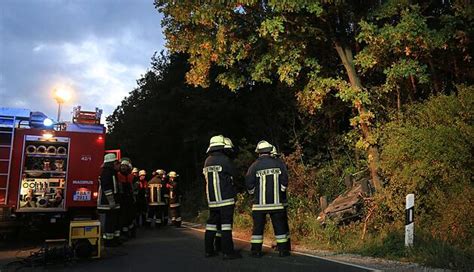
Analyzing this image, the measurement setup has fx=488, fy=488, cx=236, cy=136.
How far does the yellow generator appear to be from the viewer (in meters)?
8.32

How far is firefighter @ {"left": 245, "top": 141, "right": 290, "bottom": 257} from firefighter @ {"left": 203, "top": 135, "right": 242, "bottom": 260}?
419mm

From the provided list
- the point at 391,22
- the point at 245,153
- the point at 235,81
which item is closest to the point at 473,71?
the point at 391,22

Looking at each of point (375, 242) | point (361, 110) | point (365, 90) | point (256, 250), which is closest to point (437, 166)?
point (375, 242)

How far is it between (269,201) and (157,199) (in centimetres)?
734

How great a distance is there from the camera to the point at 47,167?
449 inches

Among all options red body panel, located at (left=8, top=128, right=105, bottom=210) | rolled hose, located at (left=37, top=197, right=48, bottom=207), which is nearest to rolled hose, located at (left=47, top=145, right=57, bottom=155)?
red body panel, located at (left=8, top=128, right=105, bottom=210)

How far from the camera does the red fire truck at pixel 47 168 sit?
1089 centimetres

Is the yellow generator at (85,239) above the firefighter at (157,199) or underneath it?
underneath

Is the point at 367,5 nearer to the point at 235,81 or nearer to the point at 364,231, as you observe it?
the point at 235,81

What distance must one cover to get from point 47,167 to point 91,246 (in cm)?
370

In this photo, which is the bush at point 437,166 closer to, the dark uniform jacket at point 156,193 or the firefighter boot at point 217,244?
the firefighter boot at point 217,244

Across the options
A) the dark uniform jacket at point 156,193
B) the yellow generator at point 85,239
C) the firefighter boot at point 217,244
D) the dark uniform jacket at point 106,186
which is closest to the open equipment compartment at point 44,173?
the dark uniform jacket at point 106,186

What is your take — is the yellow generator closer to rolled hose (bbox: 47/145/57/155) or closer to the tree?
rolled hose (bbox: 47/145/57/155)

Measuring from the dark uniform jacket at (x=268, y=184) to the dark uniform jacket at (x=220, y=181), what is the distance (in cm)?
44
